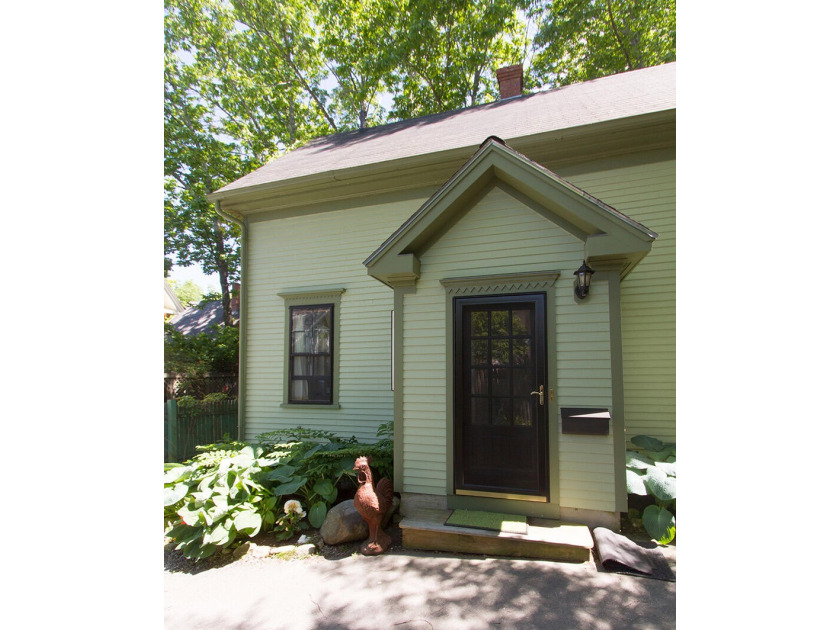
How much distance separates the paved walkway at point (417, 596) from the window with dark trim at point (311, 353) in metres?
3.42

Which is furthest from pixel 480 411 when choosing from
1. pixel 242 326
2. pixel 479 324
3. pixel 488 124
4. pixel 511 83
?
pixel 511 83

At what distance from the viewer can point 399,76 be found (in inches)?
599

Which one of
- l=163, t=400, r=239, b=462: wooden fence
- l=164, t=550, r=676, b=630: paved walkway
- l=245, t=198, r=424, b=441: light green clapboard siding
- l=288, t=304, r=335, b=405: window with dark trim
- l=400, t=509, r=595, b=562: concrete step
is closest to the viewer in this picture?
l=164, t=550, r=676, b=630: paved walkway

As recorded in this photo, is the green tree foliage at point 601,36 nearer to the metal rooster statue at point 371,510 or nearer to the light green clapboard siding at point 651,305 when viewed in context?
the light green clapboard siding at point 651,305

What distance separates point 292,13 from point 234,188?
39.3 ft

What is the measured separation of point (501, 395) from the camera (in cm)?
425

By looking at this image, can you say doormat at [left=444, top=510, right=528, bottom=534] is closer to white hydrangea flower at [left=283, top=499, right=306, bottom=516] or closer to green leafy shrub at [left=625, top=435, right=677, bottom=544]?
green leafy shrub at [left=625, top=435, right=677, bottom=544]

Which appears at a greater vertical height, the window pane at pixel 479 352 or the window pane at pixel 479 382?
the window pane at pixel 479 352

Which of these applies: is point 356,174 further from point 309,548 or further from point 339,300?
point 309,548

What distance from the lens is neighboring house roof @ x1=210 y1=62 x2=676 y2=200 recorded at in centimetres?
601

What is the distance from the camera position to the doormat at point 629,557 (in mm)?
3219

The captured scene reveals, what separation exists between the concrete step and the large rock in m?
0.47

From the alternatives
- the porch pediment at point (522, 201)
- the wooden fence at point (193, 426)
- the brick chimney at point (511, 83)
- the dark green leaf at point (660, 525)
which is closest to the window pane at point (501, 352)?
the porch pediment at point (522, 201)

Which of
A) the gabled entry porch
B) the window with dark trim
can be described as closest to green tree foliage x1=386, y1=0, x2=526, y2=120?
the window with dark trim
